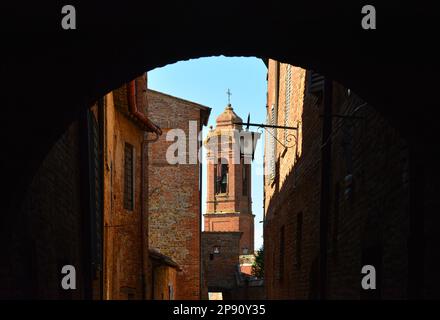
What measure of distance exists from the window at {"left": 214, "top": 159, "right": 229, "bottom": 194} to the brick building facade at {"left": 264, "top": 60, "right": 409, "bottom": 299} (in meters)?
42.3

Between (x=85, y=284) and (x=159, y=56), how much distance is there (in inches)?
165

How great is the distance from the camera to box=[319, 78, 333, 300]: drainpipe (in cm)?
930

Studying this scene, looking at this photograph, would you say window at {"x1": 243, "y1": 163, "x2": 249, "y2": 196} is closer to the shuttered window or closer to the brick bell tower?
the brick bell tower

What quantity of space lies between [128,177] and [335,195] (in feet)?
25.9

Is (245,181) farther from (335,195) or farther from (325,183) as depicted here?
(335,195)

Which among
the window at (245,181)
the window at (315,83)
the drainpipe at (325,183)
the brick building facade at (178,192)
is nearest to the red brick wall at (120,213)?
the window at (315,83)

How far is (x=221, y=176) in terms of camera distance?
6059cm

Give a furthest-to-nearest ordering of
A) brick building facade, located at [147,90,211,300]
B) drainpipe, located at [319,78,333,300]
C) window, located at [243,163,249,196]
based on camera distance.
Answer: window, located at [243,163,249,196], brick building facade, located at [147,90,211,300], drainpipe, located at [319,78,333,300]

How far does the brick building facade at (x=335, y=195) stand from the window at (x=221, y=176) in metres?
42.3

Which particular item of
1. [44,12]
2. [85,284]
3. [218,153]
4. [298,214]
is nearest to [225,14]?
[44,12]

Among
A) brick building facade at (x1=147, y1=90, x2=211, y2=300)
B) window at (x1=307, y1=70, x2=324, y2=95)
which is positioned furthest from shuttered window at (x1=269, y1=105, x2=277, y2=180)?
brick building facade at (x1=147, y1=90, x2=211, y2=300)

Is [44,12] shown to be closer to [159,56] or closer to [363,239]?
[159,56]

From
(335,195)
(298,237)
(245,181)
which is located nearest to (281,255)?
(298,237)

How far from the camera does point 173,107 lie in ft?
82.1
